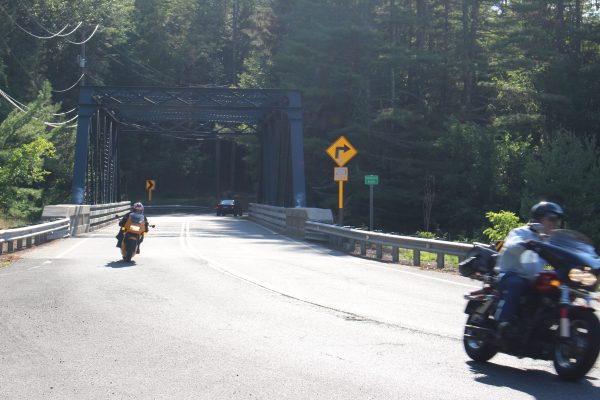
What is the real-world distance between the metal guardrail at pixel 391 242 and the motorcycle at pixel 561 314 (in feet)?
29.2

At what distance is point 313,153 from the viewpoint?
51.2 m

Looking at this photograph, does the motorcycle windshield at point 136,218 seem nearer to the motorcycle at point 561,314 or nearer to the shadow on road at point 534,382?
the shadow on road at point 534,382

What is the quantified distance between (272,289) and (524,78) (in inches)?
1413

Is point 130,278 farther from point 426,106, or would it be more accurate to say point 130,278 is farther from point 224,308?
point 426,106

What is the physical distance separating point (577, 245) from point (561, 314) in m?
0.62

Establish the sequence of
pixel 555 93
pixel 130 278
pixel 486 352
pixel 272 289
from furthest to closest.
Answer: pixel 555 93 → pixel 130 278 → pixel 272 289 → pixel 486 352

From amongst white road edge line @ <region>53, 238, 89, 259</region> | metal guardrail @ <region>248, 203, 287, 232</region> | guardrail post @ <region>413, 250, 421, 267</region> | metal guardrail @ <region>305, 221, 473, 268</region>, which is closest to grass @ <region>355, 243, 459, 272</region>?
guardrail post @ <region>413, 250, 421, 267</region>

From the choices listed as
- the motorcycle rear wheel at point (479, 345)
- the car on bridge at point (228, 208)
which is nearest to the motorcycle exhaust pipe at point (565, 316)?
the motorcycle rear wheel at point (479, 345)

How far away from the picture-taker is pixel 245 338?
9.16m

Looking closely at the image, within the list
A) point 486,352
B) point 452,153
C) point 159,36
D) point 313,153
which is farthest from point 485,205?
point 159,36

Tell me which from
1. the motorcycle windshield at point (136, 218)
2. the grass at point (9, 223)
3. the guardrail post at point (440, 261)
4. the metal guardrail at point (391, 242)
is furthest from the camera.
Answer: the grass at point (9, 223)

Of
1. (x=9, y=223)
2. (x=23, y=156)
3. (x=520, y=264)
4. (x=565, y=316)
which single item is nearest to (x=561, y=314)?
(x=565, y=316)

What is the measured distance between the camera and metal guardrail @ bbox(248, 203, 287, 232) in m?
34.0

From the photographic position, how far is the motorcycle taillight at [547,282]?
7129mm
